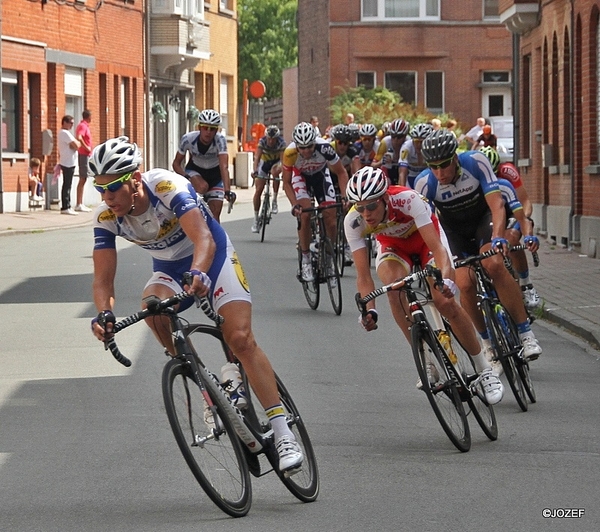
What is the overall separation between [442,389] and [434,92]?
52900 millimetres

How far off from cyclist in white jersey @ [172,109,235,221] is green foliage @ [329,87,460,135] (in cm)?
2341

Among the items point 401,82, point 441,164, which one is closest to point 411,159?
point 441,164

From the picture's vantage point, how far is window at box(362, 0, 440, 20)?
5981cm

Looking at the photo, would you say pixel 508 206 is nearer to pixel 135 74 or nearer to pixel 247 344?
pixel 247 344

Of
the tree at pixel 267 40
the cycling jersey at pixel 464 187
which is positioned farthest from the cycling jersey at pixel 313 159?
the tree at pixel 267 40

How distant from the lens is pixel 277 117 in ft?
308

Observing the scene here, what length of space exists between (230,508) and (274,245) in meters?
18.0

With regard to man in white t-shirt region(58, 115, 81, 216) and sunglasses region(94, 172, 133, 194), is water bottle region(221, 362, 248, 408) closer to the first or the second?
sunglasses region(94, 172, 133, 194)

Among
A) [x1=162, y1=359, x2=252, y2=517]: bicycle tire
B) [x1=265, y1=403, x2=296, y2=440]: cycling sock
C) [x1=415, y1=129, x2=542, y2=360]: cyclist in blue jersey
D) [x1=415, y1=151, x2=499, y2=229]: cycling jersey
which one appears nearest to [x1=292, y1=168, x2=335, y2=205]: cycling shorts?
[x1=415, y1=129, x2=542, y2=360]: cyclist in blue jersey

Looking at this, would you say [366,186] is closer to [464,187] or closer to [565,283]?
[464,187]

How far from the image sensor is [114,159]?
6.84 metres

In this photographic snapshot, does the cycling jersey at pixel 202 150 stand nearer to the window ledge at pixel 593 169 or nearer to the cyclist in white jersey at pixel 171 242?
the window ledge at pixel 593 169

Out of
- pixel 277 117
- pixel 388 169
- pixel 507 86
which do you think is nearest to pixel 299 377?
pixel 388 169

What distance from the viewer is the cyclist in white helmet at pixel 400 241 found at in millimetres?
8594
